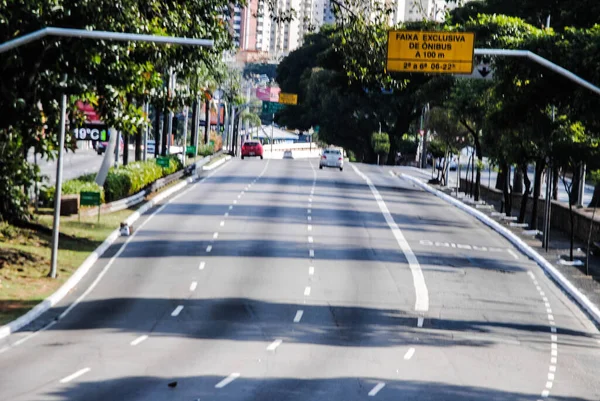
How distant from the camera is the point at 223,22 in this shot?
37281mm

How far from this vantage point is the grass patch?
98.6ft

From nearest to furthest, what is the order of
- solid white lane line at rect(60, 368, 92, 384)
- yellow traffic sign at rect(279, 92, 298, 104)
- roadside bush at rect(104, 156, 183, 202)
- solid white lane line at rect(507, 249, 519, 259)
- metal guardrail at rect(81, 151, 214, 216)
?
1. solid white lane line at rect(60, 368, 92, 384)
2. solid white lane line at rect(507, 249, 519, 259)
3. metal guardrail at rect(81, 151, 214, 216)
4. roadside bush at rect(104, 156, 183, 202)
5. yellow traffic sign at rect(279, 92, 298, 104)

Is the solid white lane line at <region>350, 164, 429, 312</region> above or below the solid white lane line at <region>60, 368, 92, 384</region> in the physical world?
below

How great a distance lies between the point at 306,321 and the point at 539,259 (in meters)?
17.0

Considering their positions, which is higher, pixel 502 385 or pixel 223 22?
pixel 223 22

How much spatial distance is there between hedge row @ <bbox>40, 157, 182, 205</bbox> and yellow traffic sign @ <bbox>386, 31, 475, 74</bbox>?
814 inches

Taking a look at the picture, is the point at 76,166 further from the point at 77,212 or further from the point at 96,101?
the point at 96,101

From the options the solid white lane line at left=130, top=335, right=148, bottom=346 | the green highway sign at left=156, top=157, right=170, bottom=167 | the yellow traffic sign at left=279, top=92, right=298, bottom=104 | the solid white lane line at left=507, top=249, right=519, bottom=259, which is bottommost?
the solid white lane line at left=507, top=249, right=519, bottom=259

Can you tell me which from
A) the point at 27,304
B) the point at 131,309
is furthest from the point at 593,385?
the point at 27,304

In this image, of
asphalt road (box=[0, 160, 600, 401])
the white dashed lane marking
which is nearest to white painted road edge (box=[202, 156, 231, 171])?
asphalt road (box=[0, 160, 600, 401])

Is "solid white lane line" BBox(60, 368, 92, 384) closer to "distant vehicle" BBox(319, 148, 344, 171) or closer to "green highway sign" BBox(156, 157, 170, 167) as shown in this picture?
"green highway sign" BBox(156, 157, 170, 167)

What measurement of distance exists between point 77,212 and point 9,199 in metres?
10.5

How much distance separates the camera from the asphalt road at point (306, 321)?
67.4ft

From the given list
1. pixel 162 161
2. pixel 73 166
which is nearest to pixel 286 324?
pixel 162 161
